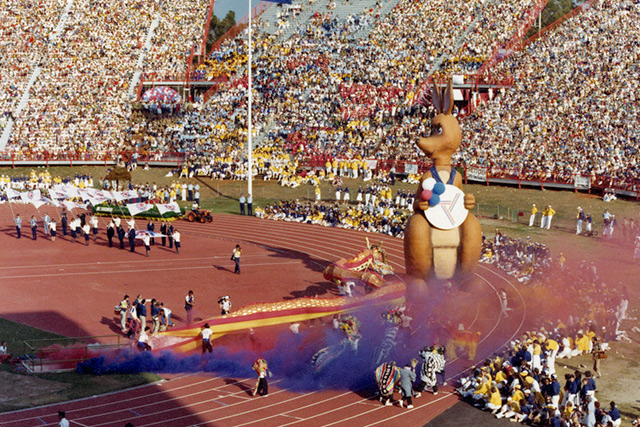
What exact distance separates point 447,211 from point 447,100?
282 centimetres

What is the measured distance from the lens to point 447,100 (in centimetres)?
1927

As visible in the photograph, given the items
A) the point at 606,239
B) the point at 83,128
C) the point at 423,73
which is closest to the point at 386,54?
the point at 423,73

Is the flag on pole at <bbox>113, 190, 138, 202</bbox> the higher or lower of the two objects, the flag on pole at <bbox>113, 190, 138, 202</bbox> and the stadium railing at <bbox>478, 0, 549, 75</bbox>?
the lower

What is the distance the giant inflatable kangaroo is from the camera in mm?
18828

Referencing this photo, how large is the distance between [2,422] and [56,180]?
35707 millimetres

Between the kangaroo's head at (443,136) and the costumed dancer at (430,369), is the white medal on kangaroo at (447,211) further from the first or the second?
the costumed dancer at (430,369)

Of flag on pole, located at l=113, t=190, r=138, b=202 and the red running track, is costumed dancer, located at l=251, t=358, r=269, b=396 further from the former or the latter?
flag on pole, located at l=113, t=190, r=138, b=202

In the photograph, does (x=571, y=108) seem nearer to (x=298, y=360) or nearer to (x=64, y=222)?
(x=64, y=222)

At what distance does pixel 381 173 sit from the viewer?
45656 millimetres

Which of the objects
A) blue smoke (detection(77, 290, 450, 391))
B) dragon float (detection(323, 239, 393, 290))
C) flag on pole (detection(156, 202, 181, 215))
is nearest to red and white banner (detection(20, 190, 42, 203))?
flag on pole (detection(156, 202, 181, 215))

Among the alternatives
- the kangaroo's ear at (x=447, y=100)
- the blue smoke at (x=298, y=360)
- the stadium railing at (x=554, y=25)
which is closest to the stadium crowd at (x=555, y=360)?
the blue smoke at (x=298, y=360)

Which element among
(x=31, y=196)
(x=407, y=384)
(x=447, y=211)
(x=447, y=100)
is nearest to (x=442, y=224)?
(x=447, y=211)

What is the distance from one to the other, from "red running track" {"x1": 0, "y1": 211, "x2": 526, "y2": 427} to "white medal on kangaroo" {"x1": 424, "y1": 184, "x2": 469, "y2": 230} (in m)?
2.30

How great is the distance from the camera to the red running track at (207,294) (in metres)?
15.6
